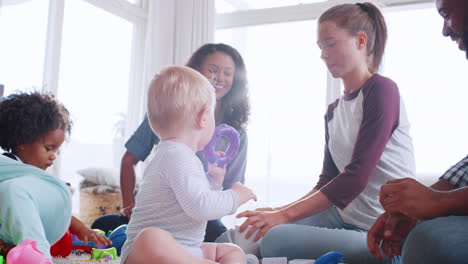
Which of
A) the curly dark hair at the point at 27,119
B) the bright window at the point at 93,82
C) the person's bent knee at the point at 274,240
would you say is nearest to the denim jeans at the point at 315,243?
the person's bent knee at the point at 274,240

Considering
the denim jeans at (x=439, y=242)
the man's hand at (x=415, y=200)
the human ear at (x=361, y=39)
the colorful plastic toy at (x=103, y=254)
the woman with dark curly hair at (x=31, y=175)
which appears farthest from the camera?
the colorful plastic toy at (x=103, y=254)

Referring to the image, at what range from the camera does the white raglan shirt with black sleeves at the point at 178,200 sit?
118cm

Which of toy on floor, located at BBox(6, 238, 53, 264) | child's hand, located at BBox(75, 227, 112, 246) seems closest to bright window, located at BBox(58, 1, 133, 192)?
child's hand, located at BBox(75, 227, 112, 246)

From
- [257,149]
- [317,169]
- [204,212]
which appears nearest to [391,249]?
[204,212]

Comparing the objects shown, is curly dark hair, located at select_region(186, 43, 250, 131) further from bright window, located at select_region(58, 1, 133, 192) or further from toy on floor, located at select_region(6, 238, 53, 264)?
bright window, located at select_region(58, 1, 133, 192)

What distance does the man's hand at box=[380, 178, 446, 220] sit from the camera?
1.03 metres

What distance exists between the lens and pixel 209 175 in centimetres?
150

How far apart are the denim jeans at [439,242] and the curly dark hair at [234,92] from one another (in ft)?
4.46

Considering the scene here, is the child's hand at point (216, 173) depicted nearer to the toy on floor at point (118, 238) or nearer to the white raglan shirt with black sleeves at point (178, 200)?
the white raglan shirt with black sleeves at point (178, 200)

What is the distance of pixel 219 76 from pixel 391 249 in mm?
1239

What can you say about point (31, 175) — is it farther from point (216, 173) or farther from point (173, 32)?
point (173, 32)

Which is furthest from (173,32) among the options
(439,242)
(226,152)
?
(439,242)

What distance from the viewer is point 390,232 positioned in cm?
117

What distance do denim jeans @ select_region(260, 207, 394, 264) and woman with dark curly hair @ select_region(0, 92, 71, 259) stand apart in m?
0.71
